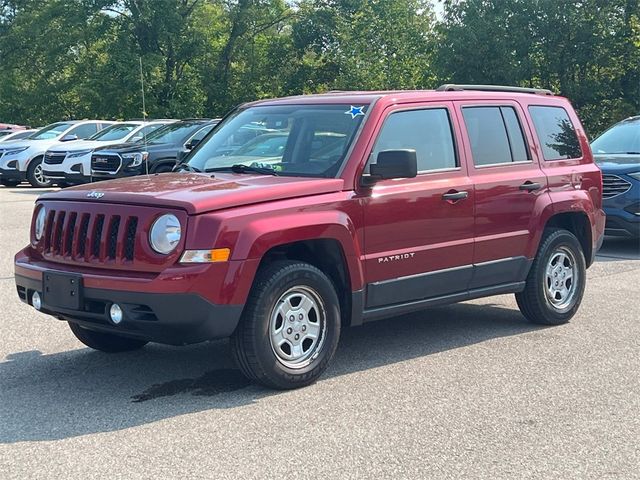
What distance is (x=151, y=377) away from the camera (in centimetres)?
582

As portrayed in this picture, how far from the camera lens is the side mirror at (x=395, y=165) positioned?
5688 millimetres

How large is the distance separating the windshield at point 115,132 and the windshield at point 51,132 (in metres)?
1.75

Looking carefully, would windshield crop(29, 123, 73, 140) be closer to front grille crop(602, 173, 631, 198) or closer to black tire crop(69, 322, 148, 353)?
front grille crop(602, 173, 631, 198)

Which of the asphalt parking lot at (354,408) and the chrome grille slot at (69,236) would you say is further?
the chrome grille slot at (69,236)

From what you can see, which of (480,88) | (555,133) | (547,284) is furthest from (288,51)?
(547,284)

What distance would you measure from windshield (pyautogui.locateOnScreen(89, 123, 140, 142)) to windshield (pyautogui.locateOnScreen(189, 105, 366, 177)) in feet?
48.0

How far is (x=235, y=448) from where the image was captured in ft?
14.7

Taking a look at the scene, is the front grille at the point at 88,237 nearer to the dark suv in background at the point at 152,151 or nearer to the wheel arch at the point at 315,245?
the wheel arch at the point at 315,245

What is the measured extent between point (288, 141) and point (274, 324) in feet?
4.85

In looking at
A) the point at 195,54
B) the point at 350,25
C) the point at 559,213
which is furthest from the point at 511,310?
the point at 195,54

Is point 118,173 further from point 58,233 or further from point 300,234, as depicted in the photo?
point 300,234

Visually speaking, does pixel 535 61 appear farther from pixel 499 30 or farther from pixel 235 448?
pixel 235 448

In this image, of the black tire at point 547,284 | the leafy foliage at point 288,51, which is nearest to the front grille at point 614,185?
the black tire at point 547,284

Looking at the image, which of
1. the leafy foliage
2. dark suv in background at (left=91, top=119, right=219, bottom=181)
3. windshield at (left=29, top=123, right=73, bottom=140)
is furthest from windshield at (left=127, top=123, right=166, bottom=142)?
the leafy foliage
